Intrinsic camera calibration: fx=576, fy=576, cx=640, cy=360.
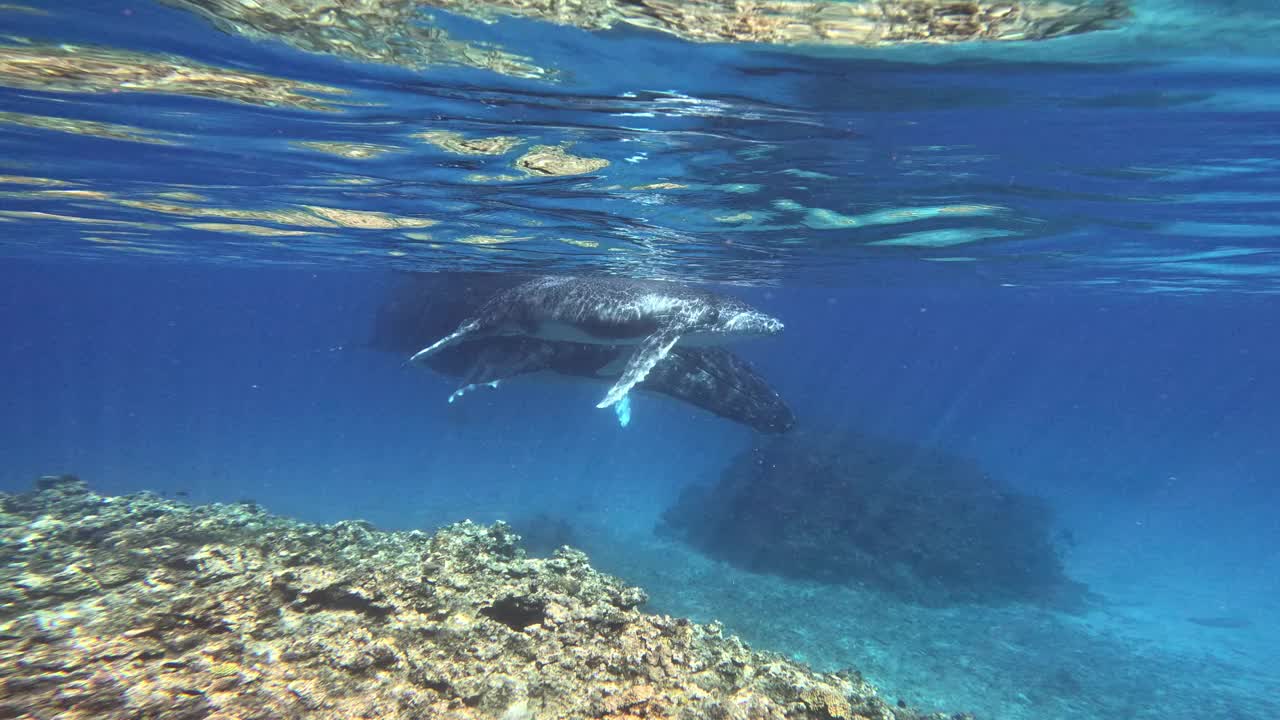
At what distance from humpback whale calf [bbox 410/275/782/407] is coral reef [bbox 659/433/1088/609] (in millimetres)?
8900

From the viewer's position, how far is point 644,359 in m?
10.9

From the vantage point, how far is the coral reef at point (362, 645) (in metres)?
3.24

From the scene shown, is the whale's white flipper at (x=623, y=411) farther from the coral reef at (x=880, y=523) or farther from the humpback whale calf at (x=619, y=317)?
the coral reef at (x=880, y=523)

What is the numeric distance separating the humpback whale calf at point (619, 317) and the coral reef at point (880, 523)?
8900mm

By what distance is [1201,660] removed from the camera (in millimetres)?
16141

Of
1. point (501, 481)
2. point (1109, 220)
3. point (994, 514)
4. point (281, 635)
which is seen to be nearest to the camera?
point (281, 635)

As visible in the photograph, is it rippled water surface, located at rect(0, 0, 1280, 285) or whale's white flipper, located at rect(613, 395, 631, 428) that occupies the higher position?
rippled water surface, located at rect(0, 0, 1280, 285)

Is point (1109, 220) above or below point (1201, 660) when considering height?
above

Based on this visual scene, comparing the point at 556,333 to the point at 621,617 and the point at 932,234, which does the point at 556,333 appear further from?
the point at 932,234

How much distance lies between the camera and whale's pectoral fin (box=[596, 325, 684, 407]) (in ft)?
32.6

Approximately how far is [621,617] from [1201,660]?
816 inches

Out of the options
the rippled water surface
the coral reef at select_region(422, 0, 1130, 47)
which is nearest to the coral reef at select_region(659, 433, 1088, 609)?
the rippled water surface

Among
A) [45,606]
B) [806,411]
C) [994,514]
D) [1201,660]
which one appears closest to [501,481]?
[806,411]

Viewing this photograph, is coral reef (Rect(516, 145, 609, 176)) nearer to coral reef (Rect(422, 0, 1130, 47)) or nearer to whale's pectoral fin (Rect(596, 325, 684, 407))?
whale's pectoral fin (Rect(596, 325, 684, 407))
